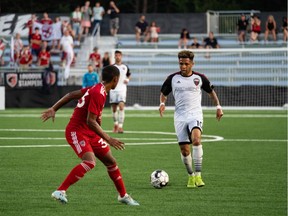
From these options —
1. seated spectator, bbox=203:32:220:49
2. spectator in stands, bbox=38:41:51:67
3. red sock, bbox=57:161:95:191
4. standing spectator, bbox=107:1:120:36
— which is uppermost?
red sock, bbox=57:161:95:191

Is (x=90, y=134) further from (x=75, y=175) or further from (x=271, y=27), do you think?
(x=271, y=27)

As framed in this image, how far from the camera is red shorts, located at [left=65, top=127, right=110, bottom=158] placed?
12672mm

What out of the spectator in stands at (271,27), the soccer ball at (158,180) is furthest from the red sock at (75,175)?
the spectator in stands at (271,27)

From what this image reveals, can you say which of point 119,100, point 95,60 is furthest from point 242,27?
point 119,100

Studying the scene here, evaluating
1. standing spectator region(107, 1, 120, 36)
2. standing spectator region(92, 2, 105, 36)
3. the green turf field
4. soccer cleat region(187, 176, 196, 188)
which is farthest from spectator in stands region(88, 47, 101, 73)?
soccer cleat region(187, 176, 196, 188)

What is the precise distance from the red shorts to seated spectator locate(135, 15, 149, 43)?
3550cm

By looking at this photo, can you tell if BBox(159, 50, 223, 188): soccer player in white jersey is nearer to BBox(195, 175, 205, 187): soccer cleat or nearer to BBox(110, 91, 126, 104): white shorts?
BBox(195, 175, 205, 187): soccer cleat

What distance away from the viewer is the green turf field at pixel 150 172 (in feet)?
40.7

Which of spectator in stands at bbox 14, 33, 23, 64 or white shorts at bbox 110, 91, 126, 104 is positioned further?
spectator in stands at bbox 14, 33, 23, 64

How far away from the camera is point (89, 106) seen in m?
12.4

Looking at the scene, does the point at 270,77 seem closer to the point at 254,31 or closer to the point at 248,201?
the point at 254,31

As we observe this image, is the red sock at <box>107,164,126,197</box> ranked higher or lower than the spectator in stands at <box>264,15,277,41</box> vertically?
higher

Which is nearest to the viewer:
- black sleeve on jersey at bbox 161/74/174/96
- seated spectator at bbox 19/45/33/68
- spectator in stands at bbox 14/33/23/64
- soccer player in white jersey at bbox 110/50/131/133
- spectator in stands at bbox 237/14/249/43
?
black sleeve on jersey at bbox 161/74/174/96

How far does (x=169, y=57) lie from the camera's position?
42719 millimetres
